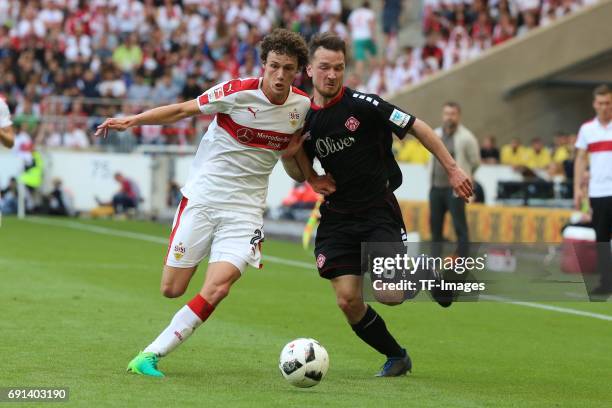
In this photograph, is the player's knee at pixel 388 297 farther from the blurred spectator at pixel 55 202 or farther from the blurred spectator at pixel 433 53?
the blurred spectator at pixel 433 53

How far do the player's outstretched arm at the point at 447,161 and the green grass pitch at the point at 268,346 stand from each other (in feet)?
4.15

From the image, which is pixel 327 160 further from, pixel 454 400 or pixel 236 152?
pixel 454 400

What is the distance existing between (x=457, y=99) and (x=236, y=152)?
23640 millimetres

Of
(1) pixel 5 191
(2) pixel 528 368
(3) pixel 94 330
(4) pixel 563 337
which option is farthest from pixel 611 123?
(1) pixel 5 191

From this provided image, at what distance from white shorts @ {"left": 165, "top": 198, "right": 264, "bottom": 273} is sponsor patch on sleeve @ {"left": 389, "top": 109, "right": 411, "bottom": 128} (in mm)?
1141

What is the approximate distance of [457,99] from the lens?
3197 cm

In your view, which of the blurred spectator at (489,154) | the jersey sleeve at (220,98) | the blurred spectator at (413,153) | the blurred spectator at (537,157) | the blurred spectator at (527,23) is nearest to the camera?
the jersey sleeve at (220,98)

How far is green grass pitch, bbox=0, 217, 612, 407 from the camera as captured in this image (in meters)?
7.98

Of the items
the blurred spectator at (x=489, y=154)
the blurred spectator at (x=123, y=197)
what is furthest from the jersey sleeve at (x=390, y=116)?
the blurred spectator at (x=123, y=197)

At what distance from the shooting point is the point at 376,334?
8.99m

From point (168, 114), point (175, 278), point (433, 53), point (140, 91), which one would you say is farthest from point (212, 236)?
point (433, 53)

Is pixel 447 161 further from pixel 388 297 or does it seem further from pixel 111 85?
pixel 111 85

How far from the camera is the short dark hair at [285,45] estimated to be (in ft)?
27.9

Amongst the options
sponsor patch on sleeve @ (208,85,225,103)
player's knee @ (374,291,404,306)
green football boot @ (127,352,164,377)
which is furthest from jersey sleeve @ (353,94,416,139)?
green football boot @ (127,352,164,377)
